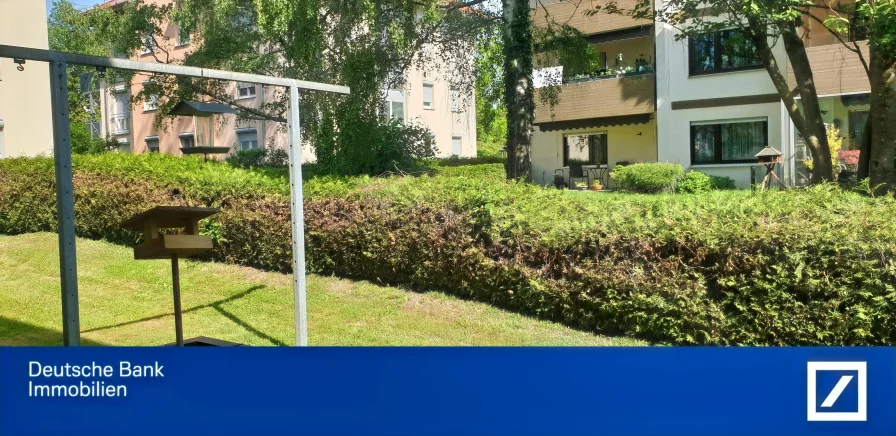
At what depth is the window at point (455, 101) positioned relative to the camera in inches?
283

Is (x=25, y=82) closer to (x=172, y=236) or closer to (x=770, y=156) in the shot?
(x=172, y=236)

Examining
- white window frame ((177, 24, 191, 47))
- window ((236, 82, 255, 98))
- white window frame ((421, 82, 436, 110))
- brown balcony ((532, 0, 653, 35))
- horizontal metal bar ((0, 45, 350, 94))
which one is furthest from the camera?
white window frame ((421, 82, 436, 110))

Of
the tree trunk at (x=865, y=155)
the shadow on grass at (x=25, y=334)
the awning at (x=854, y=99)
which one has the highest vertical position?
the awning at (x=854, y=99)

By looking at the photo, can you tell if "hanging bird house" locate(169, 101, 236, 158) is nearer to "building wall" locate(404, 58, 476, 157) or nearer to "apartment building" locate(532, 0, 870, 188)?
"building wall" locate(404, 58, 476, 157)

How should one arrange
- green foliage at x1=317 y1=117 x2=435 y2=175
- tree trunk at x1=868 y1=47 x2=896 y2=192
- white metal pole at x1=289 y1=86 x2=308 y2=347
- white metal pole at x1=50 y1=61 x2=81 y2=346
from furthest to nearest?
1. green foliage at x1=317 y1=117 x2=435 y2=175
2. tree trunk at x1=868 y1=47 x2=896 y2=192
3. white metal pole at x1=289 y1=86 x2=308 y2=347
4. white metal pole at x1=50 y1=61 x2=81 y2=346

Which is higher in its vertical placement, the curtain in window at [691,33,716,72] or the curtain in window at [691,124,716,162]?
the curtain in window at [691,33,716,72]

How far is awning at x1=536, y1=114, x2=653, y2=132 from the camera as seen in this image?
9805 millimetres

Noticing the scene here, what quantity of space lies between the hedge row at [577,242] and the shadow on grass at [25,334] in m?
1.30

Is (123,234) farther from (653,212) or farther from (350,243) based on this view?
(653,212)

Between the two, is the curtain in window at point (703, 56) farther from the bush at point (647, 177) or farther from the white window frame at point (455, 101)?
the white window frame at point (455, 101)

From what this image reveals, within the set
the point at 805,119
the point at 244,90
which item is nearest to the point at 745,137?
the point at 805,119

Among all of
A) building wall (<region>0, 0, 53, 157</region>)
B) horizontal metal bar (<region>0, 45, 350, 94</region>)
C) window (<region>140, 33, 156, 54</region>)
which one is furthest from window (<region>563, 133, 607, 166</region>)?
building wall (<region>0, 0, 53, 157</region>)

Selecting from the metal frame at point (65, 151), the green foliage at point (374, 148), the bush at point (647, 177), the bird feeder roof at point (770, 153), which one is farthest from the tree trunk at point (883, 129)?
the metal frame at point (65, 151)

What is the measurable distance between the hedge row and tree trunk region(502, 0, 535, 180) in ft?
1.52
